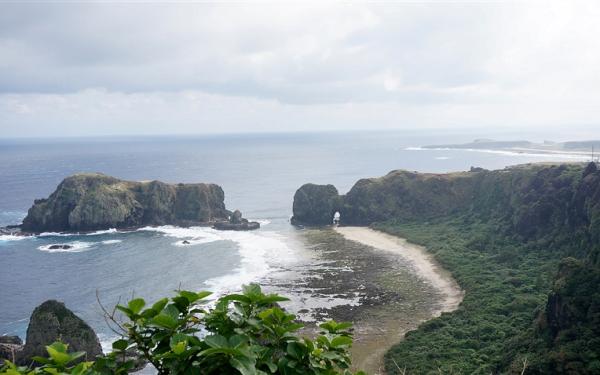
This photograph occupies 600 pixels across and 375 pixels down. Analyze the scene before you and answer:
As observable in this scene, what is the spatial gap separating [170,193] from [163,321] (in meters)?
105

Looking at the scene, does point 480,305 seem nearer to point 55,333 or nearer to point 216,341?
point 55,333

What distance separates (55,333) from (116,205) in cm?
6249

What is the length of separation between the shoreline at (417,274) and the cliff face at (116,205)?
29.8m

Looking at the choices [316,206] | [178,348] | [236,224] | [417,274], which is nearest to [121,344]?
[178,348]

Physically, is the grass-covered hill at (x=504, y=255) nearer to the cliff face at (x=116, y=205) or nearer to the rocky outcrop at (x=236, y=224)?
the rocky outcrop at (x=236, y=224)

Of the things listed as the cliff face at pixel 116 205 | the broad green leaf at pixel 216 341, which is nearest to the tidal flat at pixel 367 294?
the broad green leaf at pixel 216 341

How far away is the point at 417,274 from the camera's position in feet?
217

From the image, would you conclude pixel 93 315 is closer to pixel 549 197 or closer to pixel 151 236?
pixel 151 236

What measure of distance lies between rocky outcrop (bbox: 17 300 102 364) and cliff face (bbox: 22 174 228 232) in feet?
197

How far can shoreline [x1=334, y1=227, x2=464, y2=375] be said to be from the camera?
139 feet

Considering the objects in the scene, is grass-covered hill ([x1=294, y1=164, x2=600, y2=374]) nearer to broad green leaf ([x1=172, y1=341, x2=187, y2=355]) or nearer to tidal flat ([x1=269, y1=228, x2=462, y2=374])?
tidal flat ([x1=269, y1=228, x2=462, y2=374])

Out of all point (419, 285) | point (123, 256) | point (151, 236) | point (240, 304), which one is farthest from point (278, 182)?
point (240, 304)

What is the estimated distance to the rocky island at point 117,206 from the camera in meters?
98.0

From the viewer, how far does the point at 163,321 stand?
18.4ft
